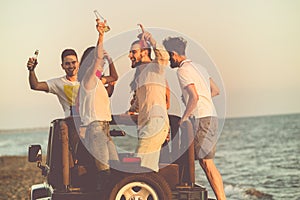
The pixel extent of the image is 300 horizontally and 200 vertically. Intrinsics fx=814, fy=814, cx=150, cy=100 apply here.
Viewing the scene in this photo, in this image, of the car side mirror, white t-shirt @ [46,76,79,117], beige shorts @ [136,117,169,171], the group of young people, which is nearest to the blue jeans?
the group of young people

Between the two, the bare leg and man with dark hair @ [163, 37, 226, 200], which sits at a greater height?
man with dark hair @ [163, 37, 226, 200]

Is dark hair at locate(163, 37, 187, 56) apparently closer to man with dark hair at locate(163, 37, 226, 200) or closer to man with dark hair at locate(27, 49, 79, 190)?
man with dark hair at locate(163, 37, 226, 200)

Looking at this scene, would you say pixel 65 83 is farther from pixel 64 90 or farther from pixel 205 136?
pixel 205 136

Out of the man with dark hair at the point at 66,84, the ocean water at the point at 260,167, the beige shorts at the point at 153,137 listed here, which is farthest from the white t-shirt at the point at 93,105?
the ocean water at the point at 260,167

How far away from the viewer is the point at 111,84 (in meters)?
7.69

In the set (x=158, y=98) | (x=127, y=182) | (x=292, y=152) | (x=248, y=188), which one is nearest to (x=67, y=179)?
(x=127, y=182)

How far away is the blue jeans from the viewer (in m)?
6.84

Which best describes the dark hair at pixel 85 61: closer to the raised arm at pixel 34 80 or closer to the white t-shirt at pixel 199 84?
the raised arm at pixel 34 80

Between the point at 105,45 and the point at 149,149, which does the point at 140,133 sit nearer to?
the point at 149,149

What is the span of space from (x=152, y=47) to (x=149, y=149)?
98 centimetres

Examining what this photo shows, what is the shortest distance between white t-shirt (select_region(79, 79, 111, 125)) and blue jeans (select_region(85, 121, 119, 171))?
0.05 m

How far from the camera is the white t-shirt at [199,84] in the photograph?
7.29 meters

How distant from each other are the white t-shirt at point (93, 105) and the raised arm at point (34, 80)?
662 mm

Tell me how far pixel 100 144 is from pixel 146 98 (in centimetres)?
56
